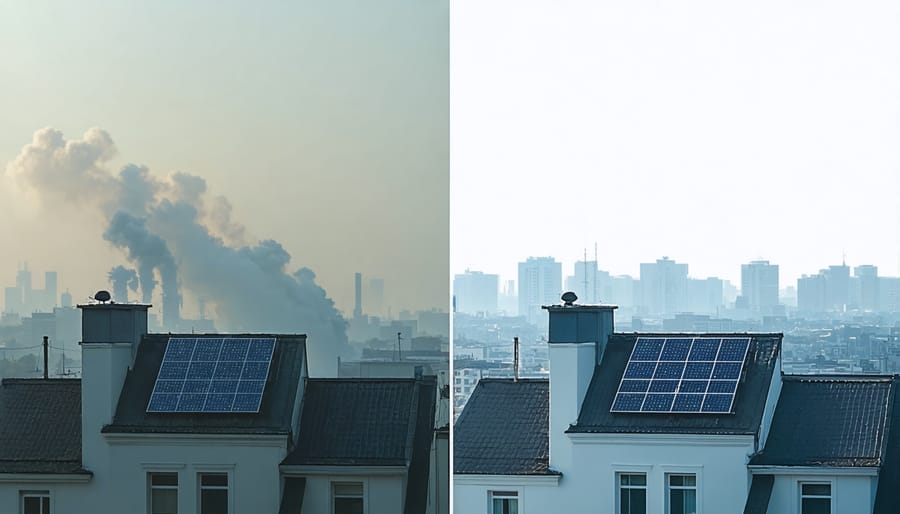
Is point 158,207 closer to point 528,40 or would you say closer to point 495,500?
point 528,40

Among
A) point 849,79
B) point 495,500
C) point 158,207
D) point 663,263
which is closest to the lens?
point 158,207

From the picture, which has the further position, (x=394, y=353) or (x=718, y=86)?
(x=718, y=86)

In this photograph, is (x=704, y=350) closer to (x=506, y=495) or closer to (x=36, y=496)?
(x=506, y=495)

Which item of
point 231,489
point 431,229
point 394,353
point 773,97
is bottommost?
point 231,489

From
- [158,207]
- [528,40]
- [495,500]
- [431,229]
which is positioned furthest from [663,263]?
[158,207]

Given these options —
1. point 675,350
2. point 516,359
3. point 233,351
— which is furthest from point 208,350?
point 675,350

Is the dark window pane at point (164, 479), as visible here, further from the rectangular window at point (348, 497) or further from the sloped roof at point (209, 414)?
the rectangular window at point (348, 497)
